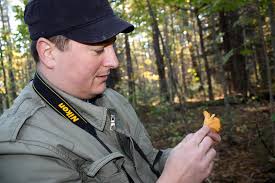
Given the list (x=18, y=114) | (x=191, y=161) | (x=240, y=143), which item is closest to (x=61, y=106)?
(x=18, y=114)

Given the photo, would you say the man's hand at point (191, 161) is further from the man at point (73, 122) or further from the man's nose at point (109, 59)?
the man's nose at point (109, 59)

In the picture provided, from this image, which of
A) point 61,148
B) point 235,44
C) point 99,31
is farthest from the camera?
point 235,44

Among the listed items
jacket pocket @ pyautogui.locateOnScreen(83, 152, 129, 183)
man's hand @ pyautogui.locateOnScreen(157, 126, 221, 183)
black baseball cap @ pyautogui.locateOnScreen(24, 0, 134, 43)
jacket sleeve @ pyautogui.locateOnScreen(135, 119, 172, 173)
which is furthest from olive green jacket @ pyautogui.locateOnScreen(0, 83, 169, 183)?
black baseball cap @ pyautogui.locateOnScreen(24, 0, 134, 43)

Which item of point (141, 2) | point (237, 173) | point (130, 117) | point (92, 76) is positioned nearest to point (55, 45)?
point (92, 76)

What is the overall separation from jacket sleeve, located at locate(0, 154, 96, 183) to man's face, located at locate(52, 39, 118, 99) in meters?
0.55

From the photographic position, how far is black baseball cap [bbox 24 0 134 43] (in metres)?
1.90

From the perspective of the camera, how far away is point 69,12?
190 cm

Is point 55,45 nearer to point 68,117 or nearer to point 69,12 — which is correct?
point 69,12

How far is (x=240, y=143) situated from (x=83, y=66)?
6.37 meters

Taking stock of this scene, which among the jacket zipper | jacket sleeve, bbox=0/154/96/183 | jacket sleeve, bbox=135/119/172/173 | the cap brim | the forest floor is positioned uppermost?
the cap brim

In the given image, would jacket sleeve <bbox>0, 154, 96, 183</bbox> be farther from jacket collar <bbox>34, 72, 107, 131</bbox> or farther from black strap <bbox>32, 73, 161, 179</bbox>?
jacket collar <bbox>34, 72, 107, 131</bbox>

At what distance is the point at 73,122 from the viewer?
1938 millimetres

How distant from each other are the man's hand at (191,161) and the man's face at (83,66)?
688mm

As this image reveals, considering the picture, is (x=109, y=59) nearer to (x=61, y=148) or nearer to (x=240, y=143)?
(x=61, y=148)
